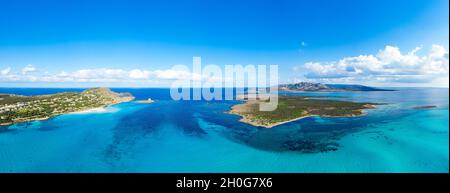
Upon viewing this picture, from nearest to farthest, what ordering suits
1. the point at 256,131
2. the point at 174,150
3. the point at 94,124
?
1. the point at 174,150
2. the point at 256,131
3. the point at 94,124

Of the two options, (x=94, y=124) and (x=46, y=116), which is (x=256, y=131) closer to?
(x=94, y=124)

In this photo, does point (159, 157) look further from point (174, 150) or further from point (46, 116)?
point (46, 116)

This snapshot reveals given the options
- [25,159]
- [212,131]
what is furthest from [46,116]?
[212,131]
